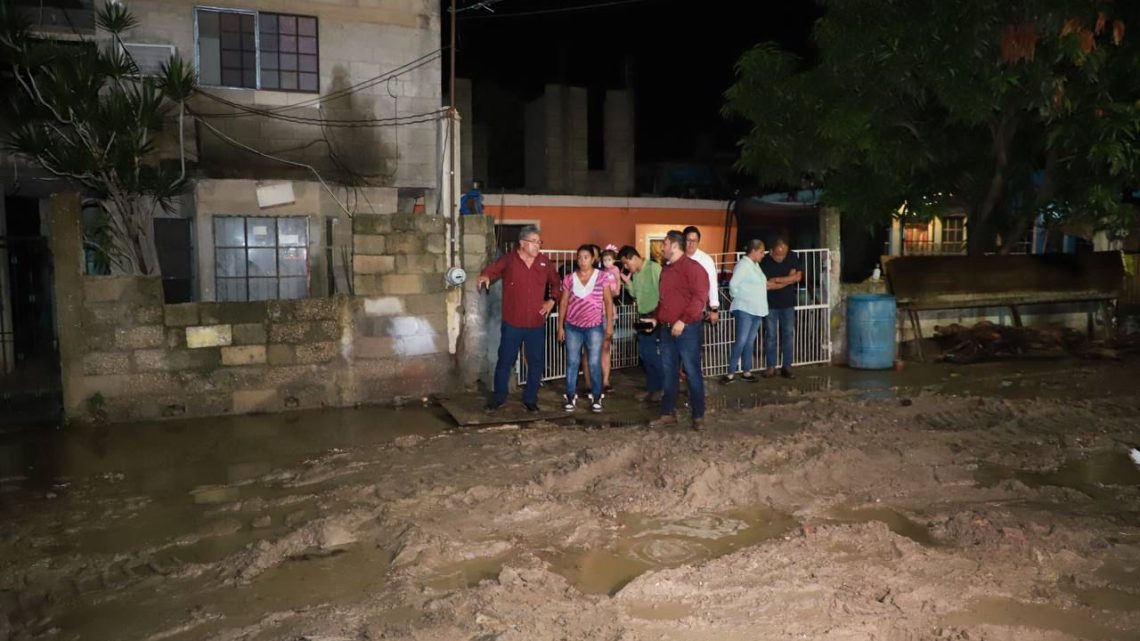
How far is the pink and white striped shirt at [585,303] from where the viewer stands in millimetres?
8414

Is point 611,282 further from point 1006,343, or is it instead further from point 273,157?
point 273,157

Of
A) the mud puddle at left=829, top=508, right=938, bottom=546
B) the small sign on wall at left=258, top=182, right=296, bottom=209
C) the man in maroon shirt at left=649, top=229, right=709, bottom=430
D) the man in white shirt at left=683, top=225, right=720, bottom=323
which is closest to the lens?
the mud puddle at left=829, top=508, right=938, bottom=546

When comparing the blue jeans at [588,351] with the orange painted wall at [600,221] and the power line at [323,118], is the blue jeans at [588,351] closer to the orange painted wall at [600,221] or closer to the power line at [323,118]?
the power line at [323,118]

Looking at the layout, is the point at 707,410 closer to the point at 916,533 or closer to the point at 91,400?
the point at 916,533

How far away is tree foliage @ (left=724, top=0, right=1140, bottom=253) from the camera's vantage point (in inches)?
387

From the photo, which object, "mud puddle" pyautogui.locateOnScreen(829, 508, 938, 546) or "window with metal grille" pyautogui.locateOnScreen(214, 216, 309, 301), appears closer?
"mud puddle" pyautogui.locateOnScreen(829, 508, 938, 546)

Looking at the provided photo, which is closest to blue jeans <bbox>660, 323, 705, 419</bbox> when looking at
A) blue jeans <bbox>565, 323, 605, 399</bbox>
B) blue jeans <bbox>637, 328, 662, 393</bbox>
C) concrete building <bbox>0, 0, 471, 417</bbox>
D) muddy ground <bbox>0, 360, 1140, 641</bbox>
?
muddy ground <bbox>0, 360, 1140, 641</bbox>

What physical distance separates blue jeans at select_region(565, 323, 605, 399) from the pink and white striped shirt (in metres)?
0.07

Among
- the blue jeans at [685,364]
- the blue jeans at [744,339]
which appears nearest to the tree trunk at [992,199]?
the blue jeans at [744,339]

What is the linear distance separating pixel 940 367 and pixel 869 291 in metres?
1.45

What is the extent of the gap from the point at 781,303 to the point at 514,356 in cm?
367

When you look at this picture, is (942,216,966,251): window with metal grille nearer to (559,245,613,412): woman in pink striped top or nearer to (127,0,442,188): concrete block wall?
(127,0,442,188): concrete block wall

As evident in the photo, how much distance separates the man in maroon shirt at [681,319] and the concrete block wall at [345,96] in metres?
7.44

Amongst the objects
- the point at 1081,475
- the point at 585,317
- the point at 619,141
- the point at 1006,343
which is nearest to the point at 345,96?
the point at 585,317
